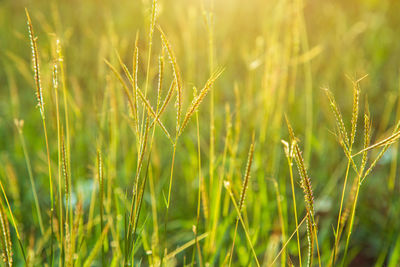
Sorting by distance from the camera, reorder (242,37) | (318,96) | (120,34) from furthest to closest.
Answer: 1. (120,34)
2. (242,37)
3. (318,96)

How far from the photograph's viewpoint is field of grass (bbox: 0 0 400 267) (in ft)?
2.16

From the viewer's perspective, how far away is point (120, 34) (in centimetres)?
351

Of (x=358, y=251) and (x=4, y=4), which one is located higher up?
(x=4, y=4)

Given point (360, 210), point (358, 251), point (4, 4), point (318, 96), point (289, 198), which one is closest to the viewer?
point (358, 251)

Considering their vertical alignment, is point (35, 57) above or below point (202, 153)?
above

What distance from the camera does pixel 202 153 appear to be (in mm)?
1888

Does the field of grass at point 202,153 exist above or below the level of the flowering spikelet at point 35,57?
below

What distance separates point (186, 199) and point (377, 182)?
75cm

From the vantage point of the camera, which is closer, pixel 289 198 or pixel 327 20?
pixel 289 198

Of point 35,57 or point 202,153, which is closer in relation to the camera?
point 35,57

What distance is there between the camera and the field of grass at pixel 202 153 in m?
0.66

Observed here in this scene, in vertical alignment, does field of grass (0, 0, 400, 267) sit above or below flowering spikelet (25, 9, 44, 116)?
below

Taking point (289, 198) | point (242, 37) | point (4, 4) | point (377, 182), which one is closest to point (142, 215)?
point (289, 198)

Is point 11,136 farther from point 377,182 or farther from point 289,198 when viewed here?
point 377,182
